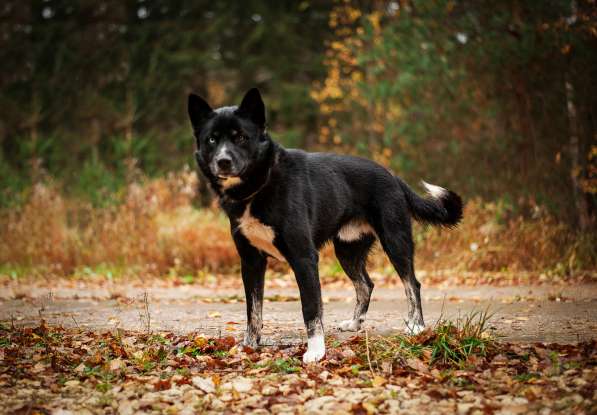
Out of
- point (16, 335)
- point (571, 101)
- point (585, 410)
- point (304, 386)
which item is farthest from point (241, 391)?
point (571, 101)

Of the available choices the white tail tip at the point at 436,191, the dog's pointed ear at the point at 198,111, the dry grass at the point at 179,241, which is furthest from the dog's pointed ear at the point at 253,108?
the dry grass at the point at 179,241

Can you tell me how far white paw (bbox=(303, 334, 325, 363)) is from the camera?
4.00 m

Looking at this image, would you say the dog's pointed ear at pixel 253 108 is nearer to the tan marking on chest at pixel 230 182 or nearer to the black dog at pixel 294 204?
the black dog at pixel 294 204

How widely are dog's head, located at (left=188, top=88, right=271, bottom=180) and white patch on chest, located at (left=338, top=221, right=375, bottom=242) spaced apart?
1.14m

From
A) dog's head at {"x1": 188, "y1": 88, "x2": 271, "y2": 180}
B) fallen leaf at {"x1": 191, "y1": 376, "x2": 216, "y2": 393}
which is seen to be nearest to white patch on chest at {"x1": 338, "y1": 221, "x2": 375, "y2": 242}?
dog's head at {"x1": 188, "y1": 88, "x2": 271, "y2": 180}

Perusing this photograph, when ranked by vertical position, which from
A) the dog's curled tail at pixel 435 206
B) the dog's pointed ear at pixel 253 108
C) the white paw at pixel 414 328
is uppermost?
the dog's pointed ear at pixel 253 108

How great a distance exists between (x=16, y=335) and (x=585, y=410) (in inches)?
159

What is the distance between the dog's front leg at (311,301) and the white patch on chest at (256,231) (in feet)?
0.66

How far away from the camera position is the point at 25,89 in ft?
58.3

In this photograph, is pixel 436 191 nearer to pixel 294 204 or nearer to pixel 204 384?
pixel 294 204

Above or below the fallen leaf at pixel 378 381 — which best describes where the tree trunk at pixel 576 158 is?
above

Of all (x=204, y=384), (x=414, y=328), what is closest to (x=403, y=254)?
(x=414, y=328)

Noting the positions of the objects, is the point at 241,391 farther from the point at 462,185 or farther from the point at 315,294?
the point at 462,185

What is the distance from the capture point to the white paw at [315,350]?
13.1ft
